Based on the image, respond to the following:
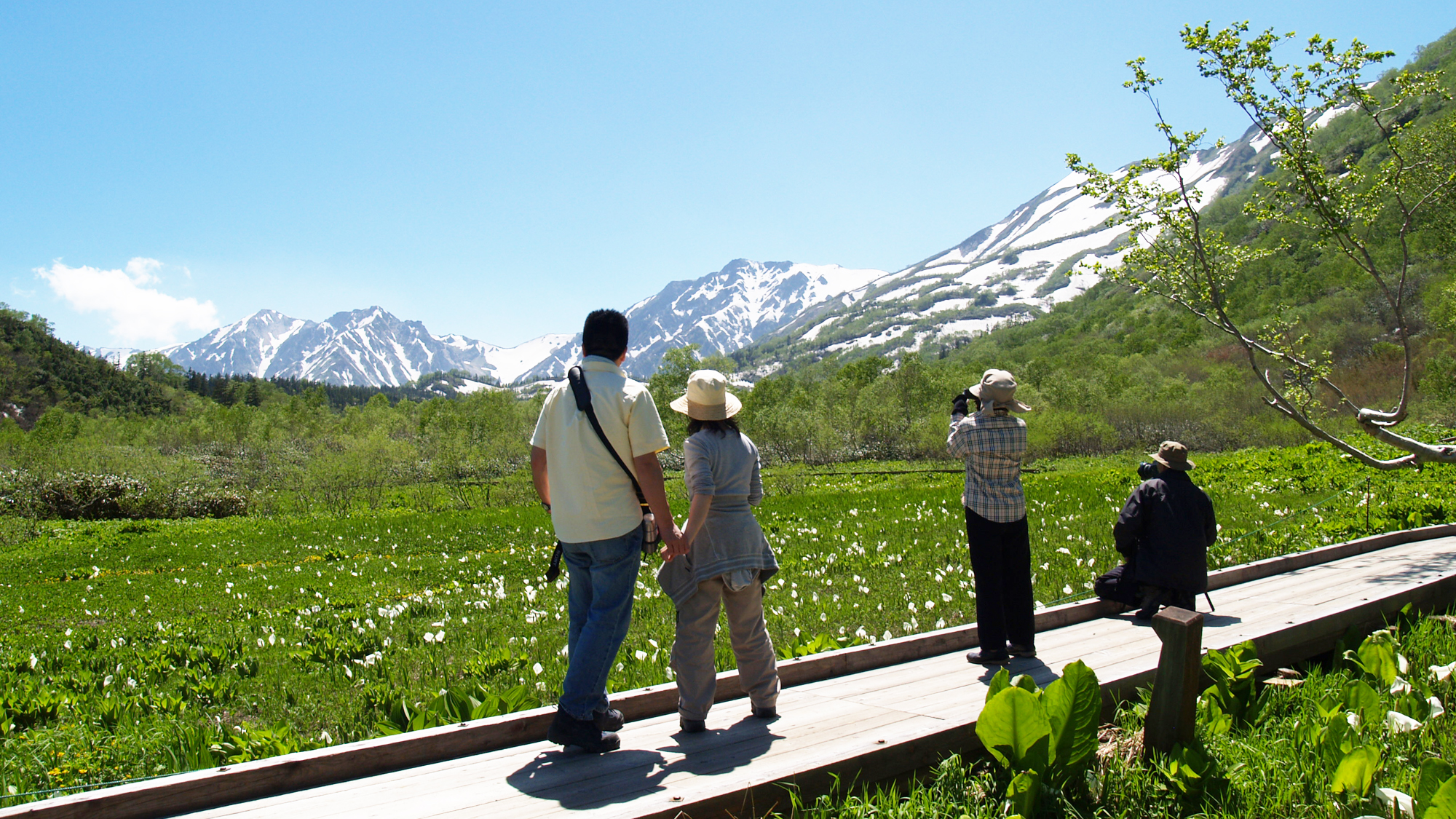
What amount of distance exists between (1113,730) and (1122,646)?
164 cm

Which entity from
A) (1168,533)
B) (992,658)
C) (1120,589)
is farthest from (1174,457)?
(992,658)

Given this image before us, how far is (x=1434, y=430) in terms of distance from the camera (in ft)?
110

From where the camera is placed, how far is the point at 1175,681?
12.1 ft

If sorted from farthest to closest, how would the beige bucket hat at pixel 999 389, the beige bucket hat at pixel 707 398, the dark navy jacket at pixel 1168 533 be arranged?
the dark navy jacket at pixel 1168 533, the beige bucket hat at pixel 999 389, the beige bucket hat at pixel 707 398

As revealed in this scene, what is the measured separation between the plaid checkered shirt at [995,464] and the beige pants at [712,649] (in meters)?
2.01

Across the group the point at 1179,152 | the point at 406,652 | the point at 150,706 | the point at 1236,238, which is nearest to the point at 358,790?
the point at 150,706

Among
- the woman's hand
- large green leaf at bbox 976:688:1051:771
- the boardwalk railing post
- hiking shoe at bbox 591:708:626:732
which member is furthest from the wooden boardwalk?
the woman's hand

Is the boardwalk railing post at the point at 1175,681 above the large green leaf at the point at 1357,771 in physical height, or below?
above

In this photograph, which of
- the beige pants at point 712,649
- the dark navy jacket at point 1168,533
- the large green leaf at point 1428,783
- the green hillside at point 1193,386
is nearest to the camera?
the large green leaf at point 1428,783

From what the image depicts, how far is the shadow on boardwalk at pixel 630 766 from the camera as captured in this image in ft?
11.5

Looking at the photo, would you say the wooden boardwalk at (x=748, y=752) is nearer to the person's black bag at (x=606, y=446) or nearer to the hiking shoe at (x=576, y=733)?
the hiking shoe at (x=576, y=733)

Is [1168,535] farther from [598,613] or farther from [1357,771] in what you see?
[598,613]

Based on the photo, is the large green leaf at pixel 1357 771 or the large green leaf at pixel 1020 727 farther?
the large green leaf at pixel 1020 727

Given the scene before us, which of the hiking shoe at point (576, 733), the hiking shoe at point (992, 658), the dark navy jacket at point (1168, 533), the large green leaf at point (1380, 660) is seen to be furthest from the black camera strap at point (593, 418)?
the dark navy jacket at point (1168, 533)
